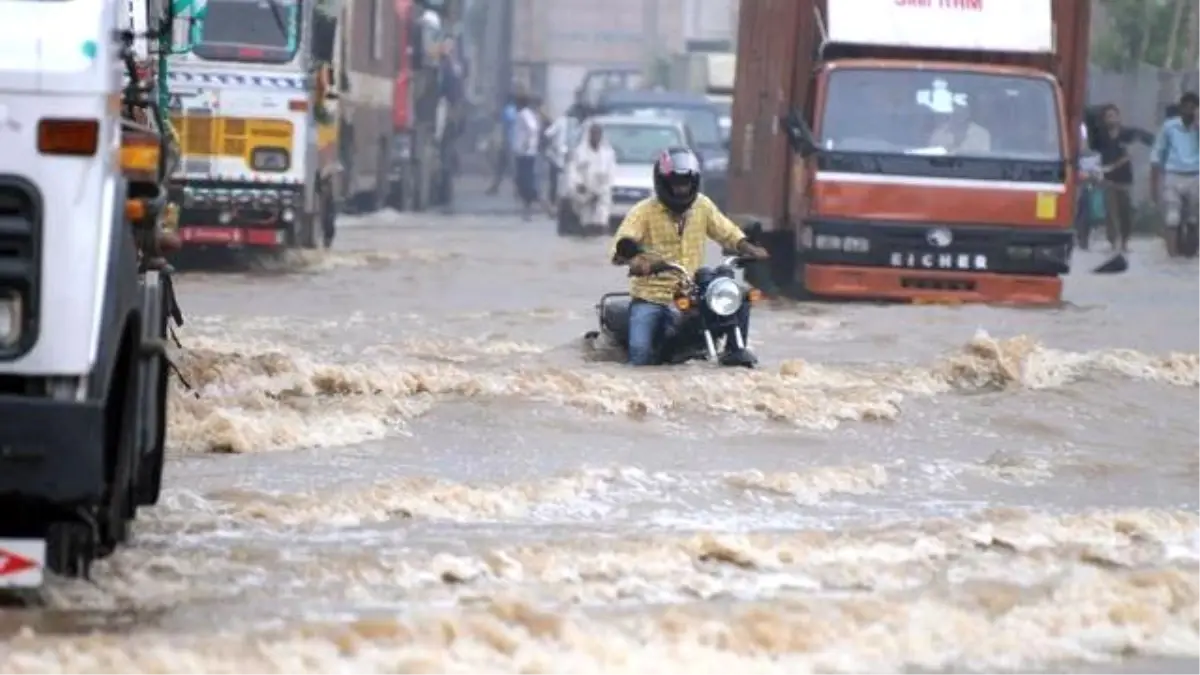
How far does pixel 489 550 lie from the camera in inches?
353

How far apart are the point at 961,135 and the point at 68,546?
1412 centimetres

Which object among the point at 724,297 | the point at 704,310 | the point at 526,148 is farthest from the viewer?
the point at 526,148

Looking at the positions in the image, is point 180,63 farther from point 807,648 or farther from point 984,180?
point 807,648

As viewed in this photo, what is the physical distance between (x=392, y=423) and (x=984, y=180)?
8.80 meters

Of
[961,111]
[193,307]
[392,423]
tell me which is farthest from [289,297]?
[392,423]

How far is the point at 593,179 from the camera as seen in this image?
35.7 m

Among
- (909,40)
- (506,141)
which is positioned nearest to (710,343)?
(909,40)

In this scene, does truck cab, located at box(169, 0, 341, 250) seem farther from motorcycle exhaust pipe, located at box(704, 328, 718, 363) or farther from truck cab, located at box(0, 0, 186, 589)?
truck cab, located at box(0, 0, 186, 589)

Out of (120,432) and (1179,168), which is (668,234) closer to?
(120,432)

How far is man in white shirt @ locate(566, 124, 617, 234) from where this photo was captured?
35.6m

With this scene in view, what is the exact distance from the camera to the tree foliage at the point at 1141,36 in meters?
41.3

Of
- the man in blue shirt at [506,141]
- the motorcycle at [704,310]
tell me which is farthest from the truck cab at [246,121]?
the man in blue shirt at [506,141]

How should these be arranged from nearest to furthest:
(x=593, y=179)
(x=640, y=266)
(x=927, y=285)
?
(x=640, y=266) < (x=927, y=285) < (x=593, y=179)

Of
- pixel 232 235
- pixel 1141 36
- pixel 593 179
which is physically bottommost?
pixel 593 179
